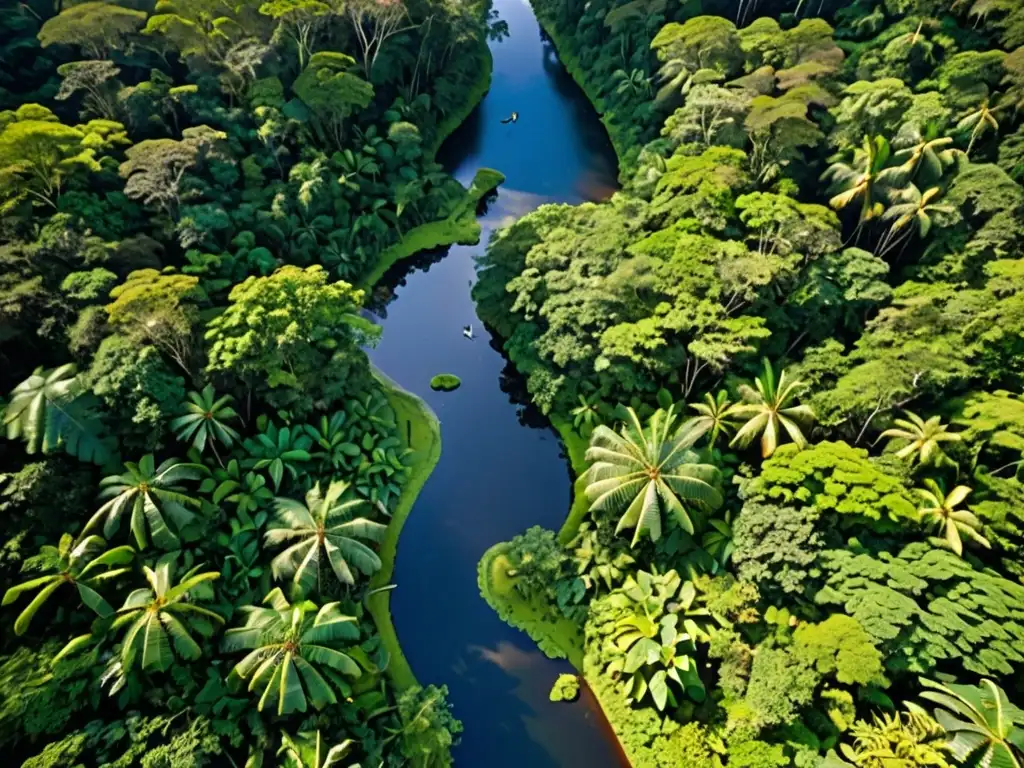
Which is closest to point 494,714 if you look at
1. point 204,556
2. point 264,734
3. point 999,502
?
point 264,734

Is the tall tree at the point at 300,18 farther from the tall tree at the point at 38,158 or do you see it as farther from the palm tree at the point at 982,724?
the palm tree at the point at 982,724

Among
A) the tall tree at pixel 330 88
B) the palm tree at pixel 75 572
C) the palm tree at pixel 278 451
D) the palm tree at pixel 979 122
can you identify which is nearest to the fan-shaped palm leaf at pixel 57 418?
the palm tree at pixel 75 572

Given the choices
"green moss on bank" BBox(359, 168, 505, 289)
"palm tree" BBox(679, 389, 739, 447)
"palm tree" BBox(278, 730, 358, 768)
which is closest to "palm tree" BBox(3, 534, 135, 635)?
"palm tree" BBox(278, 730, 358, 768)

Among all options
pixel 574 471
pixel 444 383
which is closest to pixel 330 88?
pixel 444 383

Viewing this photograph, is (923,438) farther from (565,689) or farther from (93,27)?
(93,27)

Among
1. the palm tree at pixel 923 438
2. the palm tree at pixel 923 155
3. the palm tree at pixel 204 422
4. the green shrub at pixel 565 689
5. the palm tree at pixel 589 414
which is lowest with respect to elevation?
the green shrub at pixel 565 689

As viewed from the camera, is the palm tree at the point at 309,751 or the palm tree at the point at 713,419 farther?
the palm tree at the point at 713,419

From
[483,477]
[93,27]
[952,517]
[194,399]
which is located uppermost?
[93,27]
